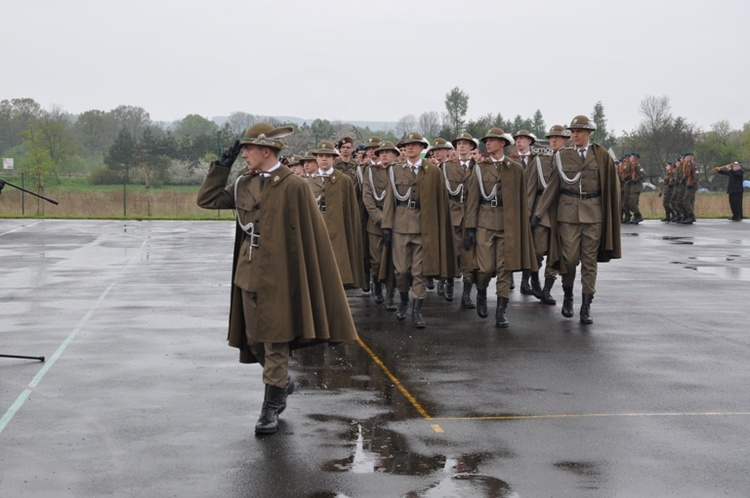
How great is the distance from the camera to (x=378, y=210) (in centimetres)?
1270

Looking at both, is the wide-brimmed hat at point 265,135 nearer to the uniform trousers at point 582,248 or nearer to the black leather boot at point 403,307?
the black leather boot at point 403,307

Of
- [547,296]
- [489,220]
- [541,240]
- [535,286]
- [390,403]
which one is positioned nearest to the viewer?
[390,403]

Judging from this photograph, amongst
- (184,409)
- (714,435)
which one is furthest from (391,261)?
(714,435)

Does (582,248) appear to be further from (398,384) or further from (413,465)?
(413,465)

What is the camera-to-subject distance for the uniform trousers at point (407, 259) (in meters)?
11.6

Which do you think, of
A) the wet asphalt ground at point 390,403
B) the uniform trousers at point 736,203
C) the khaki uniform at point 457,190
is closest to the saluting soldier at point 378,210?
the wet asphalt ground at point 390,403

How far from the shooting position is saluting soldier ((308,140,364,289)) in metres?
12.6

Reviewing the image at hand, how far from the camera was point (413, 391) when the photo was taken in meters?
7.91

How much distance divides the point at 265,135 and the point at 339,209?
231 inches

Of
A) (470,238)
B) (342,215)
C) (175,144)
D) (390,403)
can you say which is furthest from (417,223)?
(175,144)

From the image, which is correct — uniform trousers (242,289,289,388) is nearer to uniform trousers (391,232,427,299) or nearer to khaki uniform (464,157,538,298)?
uniform trousers (391,232,427,299)

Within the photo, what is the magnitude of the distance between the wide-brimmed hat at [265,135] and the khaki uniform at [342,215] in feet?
18.4

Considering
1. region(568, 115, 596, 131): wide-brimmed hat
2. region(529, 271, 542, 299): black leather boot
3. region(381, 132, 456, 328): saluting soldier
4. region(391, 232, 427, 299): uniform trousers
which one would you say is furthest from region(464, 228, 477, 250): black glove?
region(529, 271, 542, 299): black leather boot

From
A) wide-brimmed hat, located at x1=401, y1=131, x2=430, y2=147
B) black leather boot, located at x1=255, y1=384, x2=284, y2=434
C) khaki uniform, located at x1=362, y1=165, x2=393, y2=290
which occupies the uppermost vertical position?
wide-brimmed hat, located at x1=401, y1=131, x2=430, y2=147
